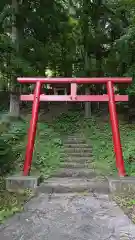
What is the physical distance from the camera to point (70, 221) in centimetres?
494

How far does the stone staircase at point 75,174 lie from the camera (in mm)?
7020

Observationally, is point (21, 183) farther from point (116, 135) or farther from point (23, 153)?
point (116, 135)

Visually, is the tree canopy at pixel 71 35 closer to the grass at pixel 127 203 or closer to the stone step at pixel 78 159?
the stone step at pixel 78 159

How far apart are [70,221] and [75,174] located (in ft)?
11.1

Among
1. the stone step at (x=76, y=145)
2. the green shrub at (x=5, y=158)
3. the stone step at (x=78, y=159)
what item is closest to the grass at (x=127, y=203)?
the stone step at (x=78, y=159)

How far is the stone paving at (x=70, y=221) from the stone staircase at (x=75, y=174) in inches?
23.2

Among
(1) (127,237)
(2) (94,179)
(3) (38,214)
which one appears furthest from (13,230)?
(2) (94,179)

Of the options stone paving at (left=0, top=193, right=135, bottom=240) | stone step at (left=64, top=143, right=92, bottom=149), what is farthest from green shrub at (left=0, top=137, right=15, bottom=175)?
stone step at (left=64, top=143, right=92, bottom=149)

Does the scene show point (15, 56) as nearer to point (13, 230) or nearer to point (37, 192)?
point (37, 192)

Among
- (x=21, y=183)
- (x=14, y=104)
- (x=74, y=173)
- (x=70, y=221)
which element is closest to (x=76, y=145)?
(x=74, y=173)

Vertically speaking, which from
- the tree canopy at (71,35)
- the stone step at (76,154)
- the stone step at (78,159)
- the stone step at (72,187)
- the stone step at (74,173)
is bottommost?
the stone step at (72,187)

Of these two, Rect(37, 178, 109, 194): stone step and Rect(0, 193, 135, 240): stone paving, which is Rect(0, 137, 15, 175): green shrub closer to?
Rect(37, 178, 109, 194): stone step

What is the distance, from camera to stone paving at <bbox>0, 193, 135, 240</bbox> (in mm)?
4309

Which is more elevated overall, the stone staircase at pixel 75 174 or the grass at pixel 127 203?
the stone staircase at pixel 75 174
